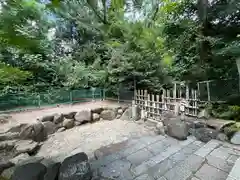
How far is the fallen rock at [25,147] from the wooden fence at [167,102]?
3.71 m

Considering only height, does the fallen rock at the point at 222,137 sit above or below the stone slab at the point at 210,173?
above

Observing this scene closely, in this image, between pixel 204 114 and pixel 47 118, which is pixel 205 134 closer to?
pixel 204 114

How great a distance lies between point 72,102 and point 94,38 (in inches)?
191

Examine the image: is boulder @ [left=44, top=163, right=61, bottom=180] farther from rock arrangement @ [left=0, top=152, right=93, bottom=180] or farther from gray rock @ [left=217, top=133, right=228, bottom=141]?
gray rock @ [left=217, top=133, right=228, bottom=141]

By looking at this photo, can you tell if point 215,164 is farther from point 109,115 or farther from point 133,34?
point 133,34

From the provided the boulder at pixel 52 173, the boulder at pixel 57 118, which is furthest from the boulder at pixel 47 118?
the boulder at pixel 52 173

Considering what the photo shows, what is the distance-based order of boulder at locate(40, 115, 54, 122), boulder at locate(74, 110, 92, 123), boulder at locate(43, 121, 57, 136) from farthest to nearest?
boulder at locate(74, 110, 92, 123) → boulder at locate(40, 115, 54, 122) → boulder at locate(43, 121, 57, 136)

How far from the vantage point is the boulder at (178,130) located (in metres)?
3.24

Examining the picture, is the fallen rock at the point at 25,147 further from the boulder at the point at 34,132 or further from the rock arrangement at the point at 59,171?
the rock arrangement at the point at 59,171

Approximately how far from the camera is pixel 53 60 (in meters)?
7.71

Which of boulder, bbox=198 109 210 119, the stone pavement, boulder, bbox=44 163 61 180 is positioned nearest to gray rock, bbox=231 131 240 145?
the stone pavement

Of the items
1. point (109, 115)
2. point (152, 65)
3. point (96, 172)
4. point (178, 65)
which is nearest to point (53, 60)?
point (109, 115)

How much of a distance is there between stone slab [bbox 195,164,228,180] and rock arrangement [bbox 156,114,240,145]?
40.3 inches

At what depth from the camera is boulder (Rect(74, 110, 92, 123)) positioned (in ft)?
18.0
